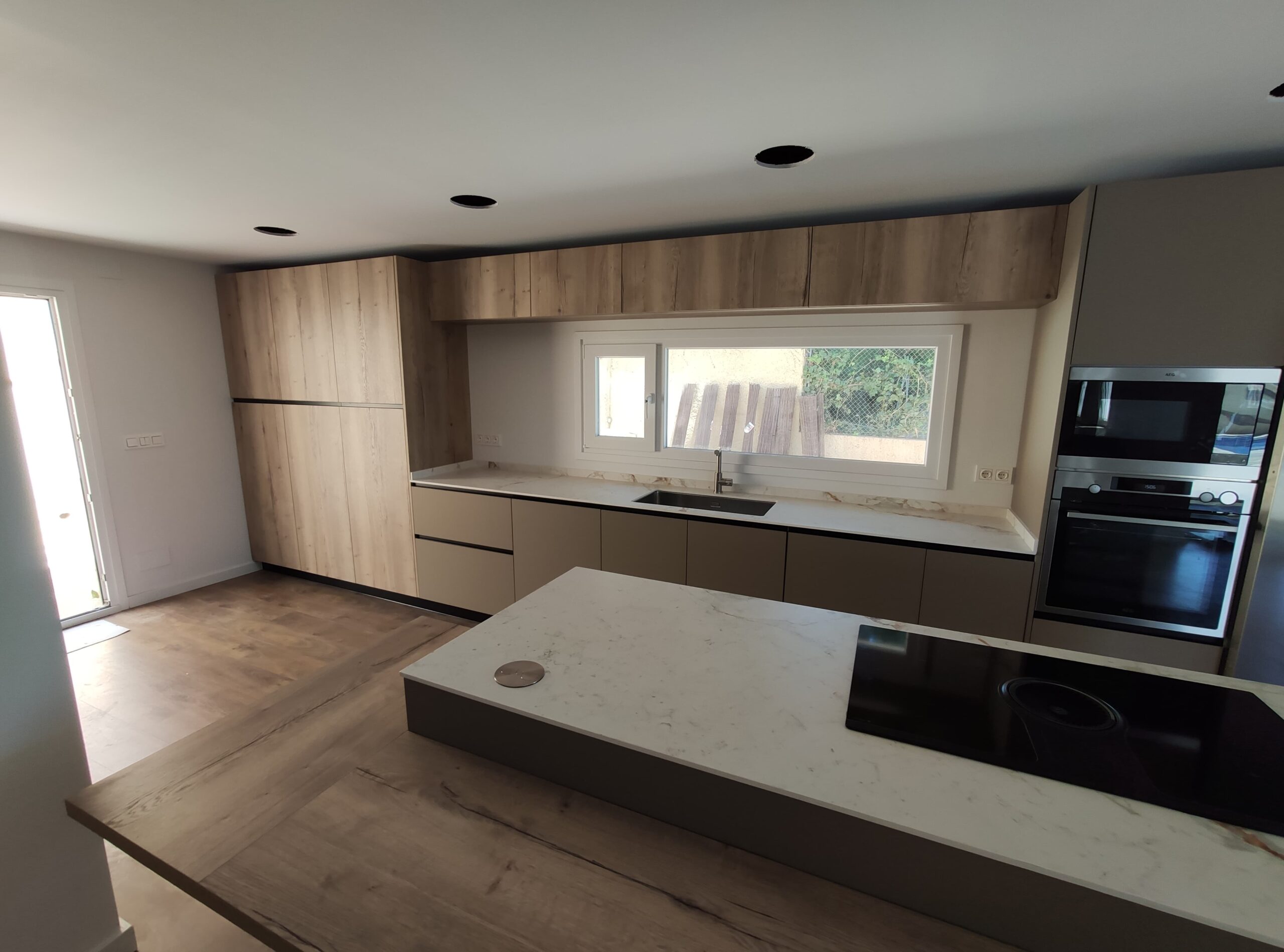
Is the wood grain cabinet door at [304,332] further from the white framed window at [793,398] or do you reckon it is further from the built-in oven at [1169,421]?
the built-in oven at [1169,421]

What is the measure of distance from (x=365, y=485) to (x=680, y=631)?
308 cm

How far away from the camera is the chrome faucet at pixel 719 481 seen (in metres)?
3.29

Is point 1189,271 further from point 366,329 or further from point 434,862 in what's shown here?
point 366,329

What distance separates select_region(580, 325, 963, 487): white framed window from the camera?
2869 millimetres

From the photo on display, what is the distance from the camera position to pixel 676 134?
5.64ft

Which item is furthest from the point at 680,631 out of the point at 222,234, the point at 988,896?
the point at 222,234

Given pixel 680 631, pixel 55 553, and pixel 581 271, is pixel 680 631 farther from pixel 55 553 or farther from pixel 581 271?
pixel 55 553

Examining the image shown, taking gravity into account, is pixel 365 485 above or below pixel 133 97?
below

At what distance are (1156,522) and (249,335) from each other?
5.31 m

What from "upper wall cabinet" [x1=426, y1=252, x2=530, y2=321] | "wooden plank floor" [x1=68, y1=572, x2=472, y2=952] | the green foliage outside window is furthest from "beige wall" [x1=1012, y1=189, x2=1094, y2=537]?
"wooden plank floor" [x1=68, y1=572, x2=472, y2=952]

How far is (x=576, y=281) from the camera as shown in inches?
122

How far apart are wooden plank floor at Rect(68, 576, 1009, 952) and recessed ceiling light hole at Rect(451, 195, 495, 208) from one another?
76.8 inches

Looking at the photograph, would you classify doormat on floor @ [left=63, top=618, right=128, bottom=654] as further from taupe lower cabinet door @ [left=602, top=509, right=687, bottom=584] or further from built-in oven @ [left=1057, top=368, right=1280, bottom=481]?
built-in oven @ [left=1057, top=368, right=1280, bottom=481]

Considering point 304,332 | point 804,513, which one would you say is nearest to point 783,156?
point 804,513
